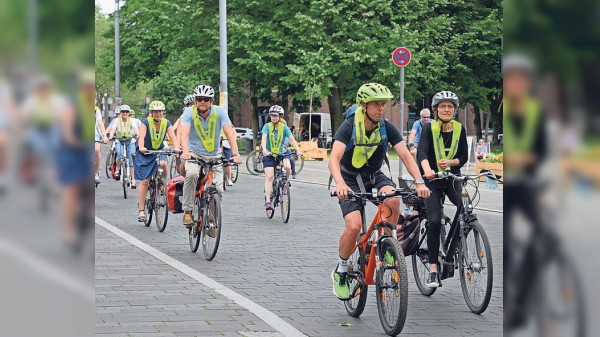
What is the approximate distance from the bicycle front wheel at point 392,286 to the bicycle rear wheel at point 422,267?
140 centimetres

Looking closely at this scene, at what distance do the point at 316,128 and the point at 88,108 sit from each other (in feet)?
174

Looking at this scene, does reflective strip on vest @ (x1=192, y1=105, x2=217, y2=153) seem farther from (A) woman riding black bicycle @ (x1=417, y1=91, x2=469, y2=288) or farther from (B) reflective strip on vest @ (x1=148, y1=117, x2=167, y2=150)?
(A) woman riding black bicycle @ (x1=417, y1=91, x2=469, y2=288)

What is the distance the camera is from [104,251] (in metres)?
10.4

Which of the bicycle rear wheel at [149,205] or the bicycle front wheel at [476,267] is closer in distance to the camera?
the bicycle front wheel at [476,267]

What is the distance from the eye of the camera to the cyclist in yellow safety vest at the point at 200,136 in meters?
10.4

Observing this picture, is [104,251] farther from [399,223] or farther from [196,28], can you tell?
[196,28]

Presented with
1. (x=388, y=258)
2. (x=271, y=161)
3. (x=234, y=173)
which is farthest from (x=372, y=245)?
(x=234, y=173)

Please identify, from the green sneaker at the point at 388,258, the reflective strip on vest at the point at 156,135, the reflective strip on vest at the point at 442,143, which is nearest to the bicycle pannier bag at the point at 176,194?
the reflective strip on vest at the point at 156,135

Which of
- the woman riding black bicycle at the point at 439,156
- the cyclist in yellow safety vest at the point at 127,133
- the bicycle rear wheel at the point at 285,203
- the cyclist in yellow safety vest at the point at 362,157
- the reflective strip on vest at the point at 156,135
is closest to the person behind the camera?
the cyclist in yellow safety vest at the point at 362,157

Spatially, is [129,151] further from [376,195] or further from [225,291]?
[376,195]

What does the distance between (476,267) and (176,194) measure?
5.00 meters

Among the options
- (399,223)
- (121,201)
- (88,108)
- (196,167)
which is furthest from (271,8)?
(88,108)

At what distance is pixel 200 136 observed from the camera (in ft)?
34.9

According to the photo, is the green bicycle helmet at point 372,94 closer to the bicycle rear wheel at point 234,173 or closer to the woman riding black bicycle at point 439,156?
the woman riding black bicycle at point 439,156
